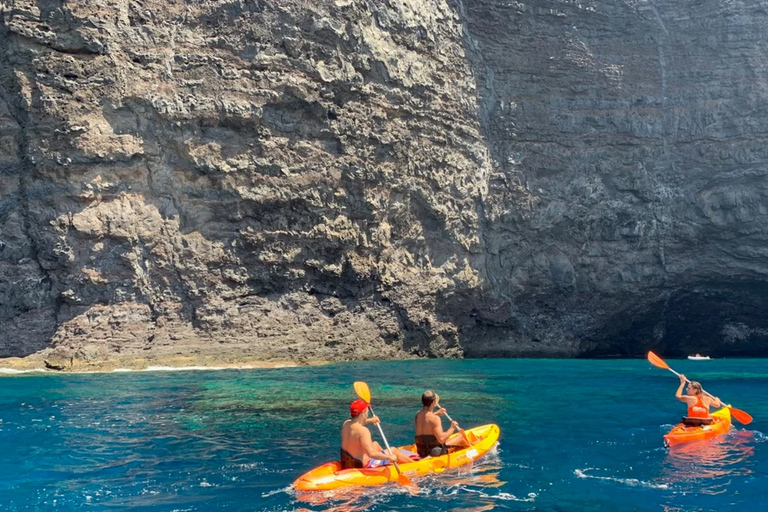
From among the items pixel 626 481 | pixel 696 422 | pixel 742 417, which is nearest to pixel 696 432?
pixel 696 422

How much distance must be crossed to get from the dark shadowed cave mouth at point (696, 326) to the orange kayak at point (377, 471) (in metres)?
24.8

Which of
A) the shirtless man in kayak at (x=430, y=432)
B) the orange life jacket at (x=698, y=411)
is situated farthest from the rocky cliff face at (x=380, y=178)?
the orange life jacket at (x=698, y=411)

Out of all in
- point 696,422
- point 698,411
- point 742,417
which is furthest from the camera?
point 742,417

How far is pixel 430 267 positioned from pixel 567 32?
13086 mm

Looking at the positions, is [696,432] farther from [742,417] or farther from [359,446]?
[359,446]

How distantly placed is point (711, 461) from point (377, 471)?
5.24 m

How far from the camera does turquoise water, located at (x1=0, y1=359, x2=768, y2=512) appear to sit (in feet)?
29.2

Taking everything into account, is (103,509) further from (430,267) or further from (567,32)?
(567,32)

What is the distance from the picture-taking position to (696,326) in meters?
35.3

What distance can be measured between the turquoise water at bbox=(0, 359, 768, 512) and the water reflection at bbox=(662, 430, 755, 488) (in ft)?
0.10

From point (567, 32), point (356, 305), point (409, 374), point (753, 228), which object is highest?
point (567, 32)

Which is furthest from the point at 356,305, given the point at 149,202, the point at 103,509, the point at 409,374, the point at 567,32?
the point at 103,509

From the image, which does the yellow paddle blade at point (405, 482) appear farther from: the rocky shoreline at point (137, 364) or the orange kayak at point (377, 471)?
the rocky shoreline at point (137, 364)

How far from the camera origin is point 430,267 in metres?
31.3
